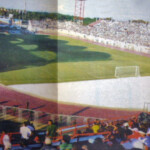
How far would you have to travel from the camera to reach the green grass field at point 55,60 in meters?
4.36

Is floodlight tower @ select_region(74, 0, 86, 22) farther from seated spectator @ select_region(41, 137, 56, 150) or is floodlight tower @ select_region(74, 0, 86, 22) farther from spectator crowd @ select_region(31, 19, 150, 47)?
seated spectator @ select_region(41, 137, 56, 150)

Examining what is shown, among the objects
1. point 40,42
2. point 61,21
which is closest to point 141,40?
point 61,21

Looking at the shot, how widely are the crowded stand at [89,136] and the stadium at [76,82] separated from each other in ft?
0.06

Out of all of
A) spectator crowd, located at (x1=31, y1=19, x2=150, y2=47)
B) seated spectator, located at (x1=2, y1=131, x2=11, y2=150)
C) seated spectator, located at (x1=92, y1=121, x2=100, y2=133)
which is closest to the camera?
seated spectator, located at (x1=2, y1=131, x2=11, y2=150)

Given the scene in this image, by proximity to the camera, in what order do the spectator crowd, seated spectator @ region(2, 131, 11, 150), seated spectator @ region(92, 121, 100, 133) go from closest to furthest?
seated spectator @ region(2, 131, 11, 150) < the spectator crowd < seated spectator @ region(92, 121, 100, 133)

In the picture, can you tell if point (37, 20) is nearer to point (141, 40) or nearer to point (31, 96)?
point (31, 96)

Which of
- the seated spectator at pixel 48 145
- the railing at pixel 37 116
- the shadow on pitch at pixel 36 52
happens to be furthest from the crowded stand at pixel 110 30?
the seated spectator at pixel 48 145

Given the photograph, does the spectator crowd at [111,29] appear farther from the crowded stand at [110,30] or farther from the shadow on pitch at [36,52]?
the shadow on pitch at [36,52]

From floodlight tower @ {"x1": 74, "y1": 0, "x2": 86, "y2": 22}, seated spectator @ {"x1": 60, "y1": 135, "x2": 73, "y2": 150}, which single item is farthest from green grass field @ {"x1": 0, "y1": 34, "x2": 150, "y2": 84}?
seated spectator @ {"x1": 60, "y1": 135, "x2": 73, "y2": 150}

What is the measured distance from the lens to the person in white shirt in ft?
14.4

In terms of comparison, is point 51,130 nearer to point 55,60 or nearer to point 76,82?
point 76,82

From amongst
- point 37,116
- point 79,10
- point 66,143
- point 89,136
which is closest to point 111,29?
point 79,10

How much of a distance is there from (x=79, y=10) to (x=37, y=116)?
2.31 metres

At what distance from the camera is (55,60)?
183 inches
